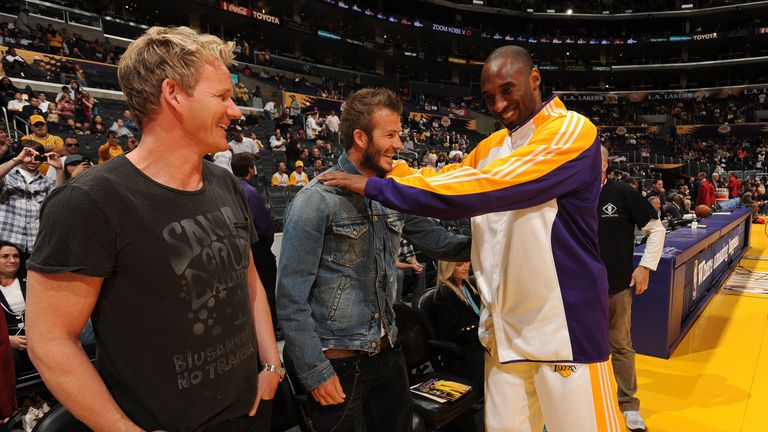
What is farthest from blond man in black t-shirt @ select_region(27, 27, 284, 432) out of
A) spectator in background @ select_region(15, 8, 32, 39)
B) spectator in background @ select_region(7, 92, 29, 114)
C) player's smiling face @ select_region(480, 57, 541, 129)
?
spectator in background @ select_region(15, 8, 32, 39)

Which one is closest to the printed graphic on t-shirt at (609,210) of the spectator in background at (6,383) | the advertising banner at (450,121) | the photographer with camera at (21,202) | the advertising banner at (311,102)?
the spectator in background at (6,383)

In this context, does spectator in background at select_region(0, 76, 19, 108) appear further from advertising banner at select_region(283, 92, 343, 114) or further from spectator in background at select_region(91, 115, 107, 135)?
advertising banner at select_region(283, 92, 343, 114)

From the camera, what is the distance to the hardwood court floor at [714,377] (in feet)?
9.70

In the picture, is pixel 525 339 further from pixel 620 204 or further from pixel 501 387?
pixel 620 204

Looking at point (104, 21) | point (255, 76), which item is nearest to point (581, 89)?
point (255, 76)

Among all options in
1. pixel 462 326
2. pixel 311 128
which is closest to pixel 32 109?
pixel 311 128

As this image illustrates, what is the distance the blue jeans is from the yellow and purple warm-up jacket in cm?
40

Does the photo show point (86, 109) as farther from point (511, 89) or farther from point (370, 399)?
point (511, 89)

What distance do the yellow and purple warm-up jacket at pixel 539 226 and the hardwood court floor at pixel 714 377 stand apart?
203cm

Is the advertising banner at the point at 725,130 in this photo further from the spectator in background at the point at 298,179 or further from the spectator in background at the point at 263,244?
the spectator in background at the point at 263,244

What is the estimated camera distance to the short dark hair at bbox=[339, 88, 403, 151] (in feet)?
5.08

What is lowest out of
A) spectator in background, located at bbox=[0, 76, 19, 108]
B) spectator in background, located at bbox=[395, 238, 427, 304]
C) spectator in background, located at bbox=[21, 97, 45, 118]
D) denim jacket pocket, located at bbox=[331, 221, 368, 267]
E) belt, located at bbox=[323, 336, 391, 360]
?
spectator in background, located at bbox=[395, 238, 427, 304]

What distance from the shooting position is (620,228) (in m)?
2.95

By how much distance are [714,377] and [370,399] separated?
3281mm
